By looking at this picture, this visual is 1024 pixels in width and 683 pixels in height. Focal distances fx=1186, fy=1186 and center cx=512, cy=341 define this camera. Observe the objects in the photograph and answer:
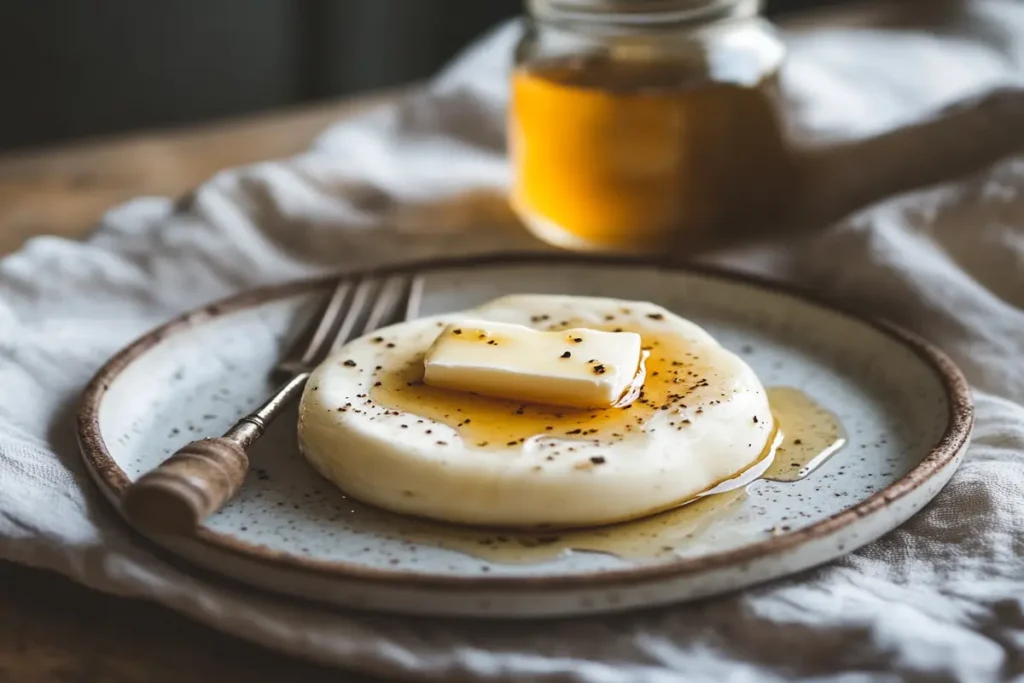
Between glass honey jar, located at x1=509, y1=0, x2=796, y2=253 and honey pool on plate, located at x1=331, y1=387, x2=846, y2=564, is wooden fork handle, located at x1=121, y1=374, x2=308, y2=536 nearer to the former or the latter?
honey pool on plate, located at x1=331, y1=387, x2=846, y2=564

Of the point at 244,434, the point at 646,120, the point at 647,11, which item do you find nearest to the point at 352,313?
the point at 244,434

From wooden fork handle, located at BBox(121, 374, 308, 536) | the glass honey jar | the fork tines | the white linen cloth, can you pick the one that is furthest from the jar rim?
wooden fork handle, located at BBox(121, 374, 308, 536)

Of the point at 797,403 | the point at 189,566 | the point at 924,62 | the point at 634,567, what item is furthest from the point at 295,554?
the point at 924,62

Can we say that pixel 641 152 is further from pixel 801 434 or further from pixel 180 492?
pixel 180 492

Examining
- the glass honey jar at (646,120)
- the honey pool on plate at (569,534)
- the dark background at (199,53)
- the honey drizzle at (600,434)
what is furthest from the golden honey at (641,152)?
the dark background at (199,53)

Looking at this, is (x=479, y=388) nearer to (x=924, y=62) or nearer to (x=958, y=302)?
(x=958, y=302)

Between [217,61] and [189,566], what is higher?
[189,566]
